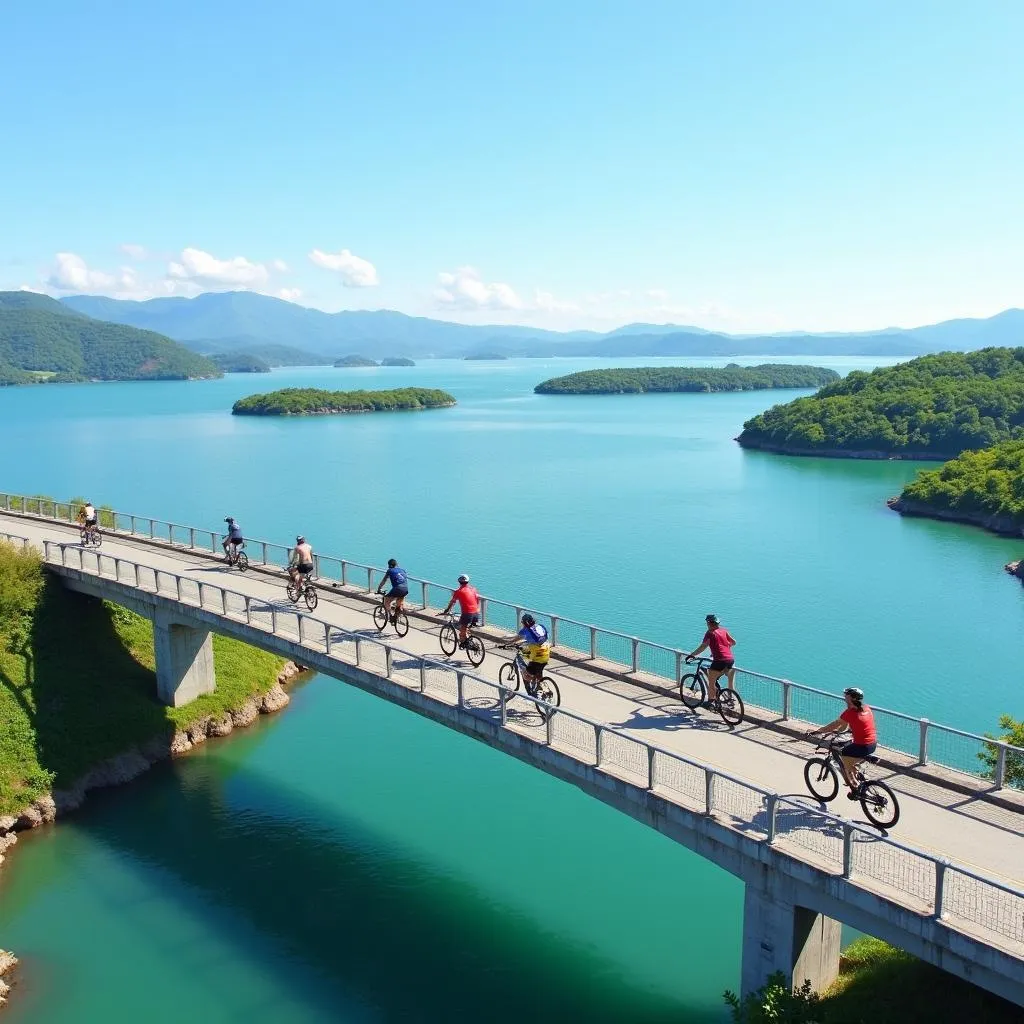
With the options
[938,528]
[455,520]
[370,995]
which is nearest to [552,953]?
[370,995]

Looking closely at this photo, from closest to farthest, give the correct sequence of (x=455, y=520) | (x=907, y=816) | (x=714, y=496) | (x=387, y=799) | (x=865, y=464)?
(x=907, y=816)
(x=387, y=799)
(x=455, y=520)
(x=714, y=496)
(x=865, y=464)

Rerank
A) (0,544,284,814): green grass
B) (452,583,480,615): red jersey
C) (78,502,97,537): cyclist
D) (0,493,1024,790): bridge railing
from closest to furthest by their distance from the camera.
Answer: (0,493,1024,790): bridge railing, (452,583,480,615): red jersey, (0,544,284,814): green grass, (78,502,97,537): cyclist

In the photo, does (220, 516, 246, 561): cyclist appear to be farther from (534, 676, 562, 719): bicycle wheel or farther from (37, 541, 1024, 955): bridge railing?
(534, 676, 562, 719): bicycle wheel

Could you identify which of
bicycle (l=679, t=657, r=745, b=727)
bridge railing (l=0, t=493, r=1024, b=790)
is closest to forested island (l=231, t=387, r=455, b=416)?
bridge railing (l=0, t=493, r=1024, b=790)

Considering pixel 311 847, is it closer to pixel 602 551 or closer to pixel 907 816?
pixel 907 816

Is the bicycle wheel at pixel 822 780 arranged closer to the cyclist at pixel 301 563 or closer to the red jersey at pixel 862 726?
the red jersey at pixel 862 726
